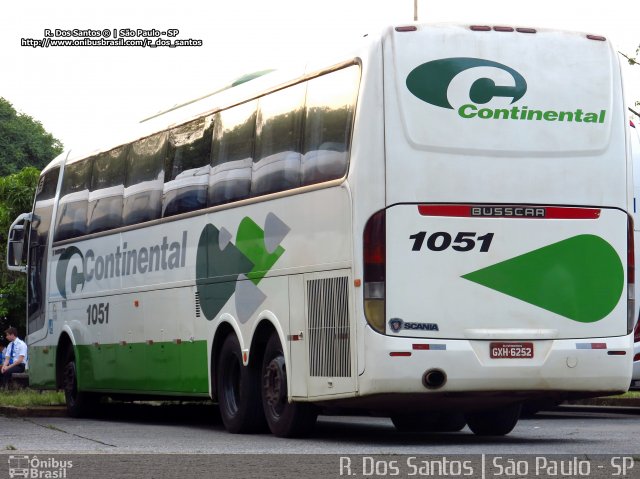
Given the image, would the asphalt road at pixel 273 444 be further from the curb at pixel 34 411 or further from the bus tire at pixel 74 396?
the bus tire at pixel 74 396

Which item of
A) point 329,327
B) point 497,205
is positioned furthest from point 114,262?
point 497,205

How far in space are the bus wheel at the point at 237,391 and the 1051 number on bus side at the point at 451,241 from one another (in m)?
2.96

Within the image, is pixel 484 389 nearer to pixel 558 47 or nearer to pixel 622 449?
pixel 622 449

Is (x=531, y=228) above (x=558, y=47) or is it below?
below

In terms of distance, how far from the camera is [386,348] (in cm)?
1321

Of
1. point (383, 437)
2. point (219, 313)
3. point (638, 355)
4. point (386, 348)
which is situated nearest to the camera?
point (386, 348)

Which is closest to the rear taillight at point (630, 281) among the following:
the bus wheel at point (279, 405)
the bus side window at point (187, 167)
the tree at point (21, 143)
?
the bus wheel at point (279, 405)

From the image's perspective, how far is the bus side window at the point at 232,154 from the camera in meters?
16.0

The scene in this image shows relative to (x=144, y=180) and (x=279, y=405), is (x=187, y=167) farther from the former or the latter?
(x=279, y=405)

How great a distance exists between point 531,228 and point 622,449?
213cm

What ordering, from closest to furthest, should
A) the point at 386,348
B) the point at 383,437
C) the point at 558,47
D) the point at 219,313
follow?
1. the point at 386,348
2. the point at 558,47
3. the point at 383,437
4. the point at 219,313

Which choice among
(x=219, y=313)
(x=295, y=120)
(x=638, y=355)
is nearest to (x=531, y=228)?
(x=295, y=120)

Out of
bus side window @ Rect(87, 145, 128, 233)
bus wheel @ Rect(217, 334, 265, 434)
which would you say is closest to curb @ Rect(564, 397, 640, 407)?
bus side window @ Rect(87, 145, 128, 233)

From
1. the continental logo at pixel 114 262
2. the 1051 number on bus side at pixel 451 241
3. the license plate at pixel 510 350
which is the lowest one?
the license plate at pixel 510 350
